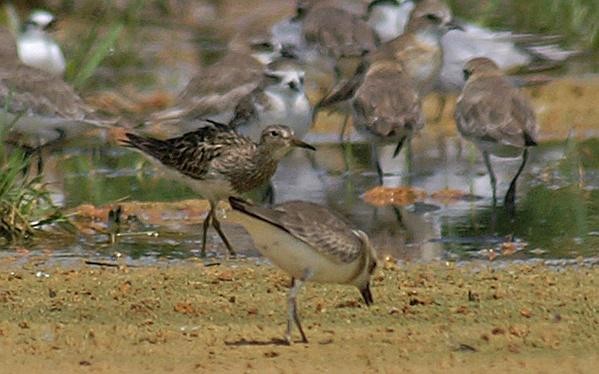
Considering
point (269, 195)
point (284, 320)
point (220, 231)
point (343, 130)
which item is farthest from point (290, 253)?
point (343, 130)

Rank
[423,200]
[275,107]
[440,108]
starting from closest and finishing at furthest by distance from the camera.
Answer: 1. [423,200]
2. [275,107]
3. [440,108]

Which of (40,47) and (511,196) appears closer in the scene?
(511,196)

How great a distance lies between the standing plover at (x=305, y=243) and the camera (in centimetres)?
641

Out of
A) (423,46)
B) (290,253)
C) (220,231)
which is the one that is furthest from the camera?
(423,46)

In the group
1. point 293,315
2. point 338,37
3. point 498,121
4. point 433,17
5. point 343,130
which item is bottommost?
point 343,130

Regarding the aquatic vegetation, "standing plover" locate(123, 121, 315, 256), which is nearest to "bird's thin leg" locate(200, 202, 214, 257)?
"standing plover" locate(123, 121, 315, 256)

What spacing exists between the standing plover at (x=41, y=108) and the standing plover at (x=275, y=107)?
0.91 meters

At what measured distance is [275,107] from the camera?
1132 cm

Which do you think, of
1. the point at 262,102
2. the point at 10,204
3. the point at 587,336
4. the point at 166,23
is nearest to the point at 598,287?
the point at 587,336

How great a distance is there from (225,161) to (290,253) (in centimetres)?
296

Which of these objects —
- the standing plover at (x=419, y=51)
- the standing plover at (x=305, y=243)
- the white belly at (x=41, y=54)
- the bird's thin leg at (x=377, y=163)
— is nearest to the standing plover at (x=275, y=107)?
the bird's thin leg at (x=377, y=163)

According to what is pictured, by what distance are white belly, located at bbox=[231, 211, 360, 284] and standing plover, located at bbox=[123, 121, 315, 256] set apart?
2.66 metres

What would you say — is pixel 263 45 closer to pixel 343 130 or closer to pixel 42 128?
pixel 343 130

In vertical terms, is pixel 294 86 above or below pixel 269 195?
above
